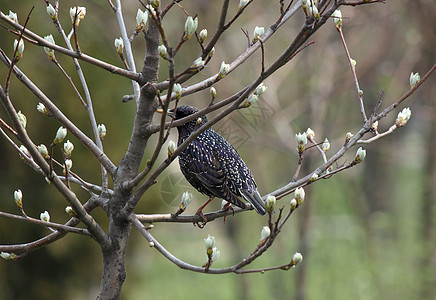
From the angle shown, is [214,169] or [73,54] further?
[214,169]

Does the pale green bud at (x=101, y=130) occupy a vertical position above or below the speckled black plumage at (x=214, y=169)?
below

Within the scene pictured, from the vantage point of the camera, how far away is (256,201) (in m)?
2.77

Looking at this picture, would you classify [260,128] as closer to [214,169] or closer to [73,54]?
[214,169]

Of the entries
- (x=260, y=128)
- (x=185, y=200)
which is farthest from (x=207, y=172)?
(x=260, y=128)

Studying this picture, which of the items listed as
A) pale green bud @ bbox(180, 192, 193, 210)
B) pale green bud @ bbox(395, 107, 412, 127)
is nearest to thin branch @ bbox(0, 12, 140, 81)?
pale green bud @ bbox(180, 192, 193, 210)

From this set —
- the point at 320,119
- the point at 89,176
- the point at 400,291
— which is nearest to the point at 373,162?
the point at 400,291

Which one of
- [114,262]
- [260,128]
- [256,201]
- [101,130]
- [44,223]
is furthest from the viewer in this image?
[260,128]

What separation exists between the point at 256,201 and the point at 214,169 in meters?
0.37

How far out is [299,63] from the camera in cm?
669

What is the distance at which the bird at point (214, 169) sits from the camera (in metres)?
2.92

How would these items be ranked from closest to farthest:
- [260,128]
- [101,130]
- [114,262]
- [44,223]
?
[44,223] → [114,262] → [101,130] → [260,128]

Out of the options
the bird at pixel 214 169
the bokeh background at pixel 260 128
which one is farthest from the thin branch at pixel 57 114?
the bokeh background at pixel 260 128

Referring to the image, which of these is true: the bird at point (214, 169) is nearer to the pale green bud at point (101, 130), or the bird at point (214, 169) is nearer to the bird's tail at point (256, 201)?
the bird's tail at point (256, 201)

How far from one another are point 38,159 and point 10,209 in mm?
3490
